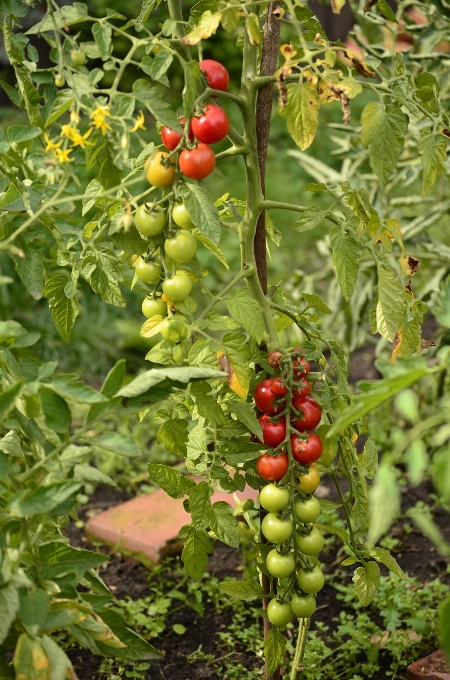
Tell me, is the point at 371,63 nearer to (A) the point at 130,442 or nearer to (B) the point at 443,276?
(A) the point at 130,442

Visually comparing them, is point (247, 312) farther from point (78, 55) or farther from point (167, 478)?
point (78, 55)

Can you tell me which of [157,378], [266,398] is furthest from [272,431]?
[157,378]

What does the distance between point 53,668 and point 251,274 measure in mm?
596

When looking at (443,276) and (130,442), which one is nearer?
(130,442)

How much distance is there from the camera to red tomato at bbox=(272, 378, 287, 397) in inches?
43.3

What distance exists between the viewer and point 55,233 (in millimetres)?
1419

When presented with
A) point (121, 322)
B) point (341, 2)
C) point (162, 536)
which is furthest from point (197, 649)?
point (121, 322)

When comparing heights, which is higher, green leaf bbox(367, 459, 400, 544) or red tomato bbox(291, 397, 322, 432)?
green leaf bbox(367, 459, 400, 544)

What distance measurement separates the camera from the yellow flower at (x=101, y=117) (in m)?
0.94

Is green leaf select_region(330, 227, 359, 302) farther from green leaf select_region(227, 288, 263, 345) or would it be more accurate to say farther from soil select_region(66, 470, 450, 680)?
soil select_region(66, 470, 450, 680)

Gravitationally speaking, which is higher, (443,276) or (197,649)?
(443,276)

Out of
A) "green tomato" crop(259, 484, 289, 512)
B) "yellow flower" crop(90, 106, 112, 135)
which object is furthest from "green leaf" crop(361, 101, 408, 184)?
"green tomato" crop(259, 484, 289, 512)

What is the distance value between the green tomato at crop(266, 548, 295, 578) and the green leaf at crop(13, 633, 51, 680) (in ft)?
1.20

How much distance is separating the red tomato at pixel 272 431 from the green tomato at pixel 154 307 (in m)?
0.21
